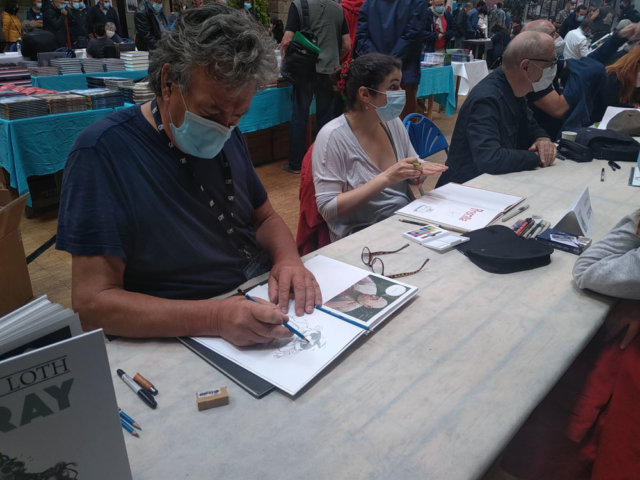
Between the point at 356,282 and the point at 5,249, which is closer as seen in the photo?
the point at 356,282

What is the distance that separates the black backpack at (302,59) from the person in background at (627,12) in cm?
800

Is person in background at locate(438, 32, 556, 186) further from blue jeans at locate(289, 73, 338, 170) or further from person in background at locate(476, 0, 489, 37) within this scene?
person in background at locate(476, 0, 489, 37)

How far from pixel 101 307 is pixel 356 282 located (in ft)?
1.93

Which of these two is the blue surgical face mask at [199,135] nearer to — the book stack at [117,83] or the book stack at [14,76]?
the book stack at [117,83]

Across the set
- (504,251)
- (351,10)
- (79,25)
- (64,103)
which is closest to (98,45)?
(64,103)

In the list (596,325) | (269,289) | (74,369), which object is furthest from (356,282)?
(74,369)

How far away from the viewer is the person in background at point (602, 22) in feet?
29.0

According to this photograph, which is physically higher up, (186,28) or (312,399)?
(186,28)

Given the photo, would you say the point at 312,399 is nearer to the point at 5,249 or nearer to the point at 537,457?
the point at 537,457

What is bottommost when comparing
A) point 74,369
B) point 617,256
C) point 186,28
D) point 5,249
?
point 5,249

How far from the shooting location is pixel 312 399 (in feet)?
2.73

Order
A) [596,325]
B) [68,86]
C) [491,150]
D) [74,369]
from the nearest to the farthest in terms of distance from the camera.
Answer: [74,369] → [596,325] → [491,150] → [68,86]

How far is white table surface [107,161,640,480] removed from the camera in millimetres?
715

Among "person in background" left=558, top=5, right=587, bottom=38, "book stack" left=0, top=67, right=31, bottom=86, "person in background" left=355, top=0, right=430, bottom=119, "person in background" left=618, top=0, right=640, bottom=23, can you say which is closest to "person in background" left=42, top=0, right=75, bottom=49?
"book stack" left=0, top=67, right=31, bottom=86
